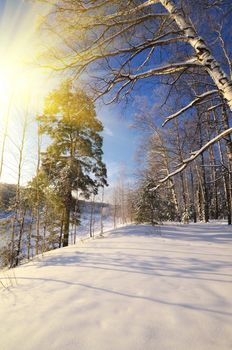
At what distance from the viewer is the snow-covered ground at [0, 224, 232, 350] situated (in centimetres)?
150

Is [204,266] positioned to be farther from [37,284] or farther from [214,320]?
[37,284]

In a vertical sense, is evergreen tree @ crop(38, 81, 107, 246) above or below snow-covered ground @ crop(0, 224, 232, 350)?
above

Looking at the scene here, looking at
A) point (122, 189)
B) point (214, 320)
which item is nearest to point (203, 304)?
point (214, 320)

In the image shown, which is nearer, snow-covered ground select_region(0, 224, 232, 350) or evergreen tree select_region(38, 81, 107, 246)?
snow-covered ground select_region(0, 224, 232, 350)

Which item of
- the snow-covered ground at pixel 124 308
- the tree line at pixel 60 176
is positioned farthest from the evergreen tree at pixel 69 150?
the snow-covered ground at pixel 124 308

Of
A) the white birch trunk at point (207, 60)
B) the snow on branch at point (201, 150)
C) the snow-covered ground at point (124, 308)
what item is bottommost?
the snow-covered ground at point (124, 308)

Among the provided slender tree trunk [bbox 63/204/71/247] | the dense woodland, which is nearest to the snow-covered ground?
the dense woodland

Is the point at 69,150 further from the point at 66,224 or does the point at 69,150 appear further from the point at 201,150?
the point at 201,150

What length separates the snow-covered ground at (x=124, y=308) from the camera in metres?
1.50

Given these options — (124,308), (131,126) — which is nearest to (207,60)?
(124,308)

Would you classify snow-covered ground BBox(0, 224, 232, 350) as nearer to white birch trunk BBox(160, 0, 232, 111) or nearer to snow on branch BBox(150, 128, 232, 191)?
snow on branch BBox(150, 128, 232, 191)

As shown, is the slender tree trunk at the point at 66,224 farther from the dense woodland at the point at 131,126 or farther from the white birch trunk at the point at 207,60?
the white birch trunk at the point at 207,60

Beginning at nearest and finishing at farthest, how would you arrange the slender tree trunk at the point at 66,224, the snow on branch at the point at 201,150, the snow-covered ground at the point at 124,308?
1. the snow-covered ground at the point at 124,308
2. the snow on branch at the point at 201,150
3. the slender tree trunk at the point at 66,224

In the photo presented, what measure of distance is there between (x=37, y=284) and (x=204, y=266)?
2.84 metres
